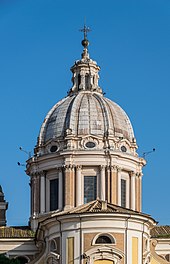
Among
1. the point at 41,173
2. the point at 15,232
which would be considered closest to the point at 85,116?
the point at 41,173

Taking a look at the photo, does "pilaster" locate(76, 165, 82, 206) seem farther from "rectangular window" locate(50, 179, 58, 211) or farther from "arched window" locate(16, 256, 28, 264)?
"arched window" locate(16, 256, 28, 264)

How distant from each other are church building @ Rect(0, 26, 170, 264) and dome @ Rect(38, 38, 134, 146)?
0.31 feet

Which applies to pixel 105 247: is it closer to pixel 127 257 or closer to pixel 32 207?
pixel 127 257

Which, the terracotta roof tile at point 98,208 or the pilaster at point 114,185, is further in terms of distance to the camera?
the pilaster at point 114,185

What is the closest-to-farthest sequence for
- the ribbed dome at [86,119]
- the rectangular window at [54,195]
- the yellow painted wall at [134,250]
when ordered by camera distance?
the yellow painted wall at [134,250], the rectangular window at [54,195], the ribbed dome at [86,119]

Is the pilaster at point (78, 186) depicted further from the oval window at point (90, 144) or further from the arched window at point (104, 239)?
the arched window at point (104, 239)

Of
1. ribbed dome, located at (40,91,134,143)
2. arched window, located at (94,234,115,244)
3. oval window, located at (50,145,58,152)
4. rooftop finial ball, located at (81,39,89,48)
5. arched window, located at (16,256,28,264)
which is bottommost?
arched window, located at (94,234,115,244)

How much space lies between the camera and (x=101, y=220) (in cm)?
8262

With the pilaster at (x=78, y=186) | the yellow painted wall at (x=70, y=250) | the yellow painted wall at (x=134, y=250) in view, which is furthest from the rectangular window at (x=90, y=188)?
the yellow painted wall at (x=70, y=250)

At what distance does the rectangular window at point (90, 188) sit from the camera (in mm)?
93625

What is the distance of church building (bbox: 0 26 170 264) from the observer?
272 feet

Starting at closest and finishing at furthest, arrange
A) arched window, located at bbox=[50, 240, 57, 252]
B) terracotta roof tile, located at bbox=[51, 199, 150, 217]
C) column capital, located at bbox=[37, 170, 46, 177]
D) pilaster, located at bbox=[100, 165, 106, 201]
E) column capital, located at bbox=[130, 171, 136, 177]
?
1. terracotta roof tile, located at bbox=[51, 199, 150, 217]
2. arched window, located at bbox=[50, 240, 57, 252]
3. pilaster, located at bbox=[100, 165, 106, 201]
4. column capital, located at bbox=[37, 170, 46, 177]
5. column capital, located at bbox=[130, 171, 136, 177]

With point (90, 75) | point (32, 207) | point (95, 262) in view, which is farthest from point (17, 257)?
point (90, 75)

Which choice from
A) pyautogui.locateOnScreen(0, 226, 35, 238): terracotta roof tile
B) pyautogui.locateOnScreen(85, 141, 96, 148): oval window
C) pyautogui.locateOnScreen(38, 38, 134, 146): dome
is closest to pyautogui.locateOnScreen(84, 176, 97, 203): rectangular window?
pyautogui.locateOnScreen(85, 141, 96, 148): oval window
